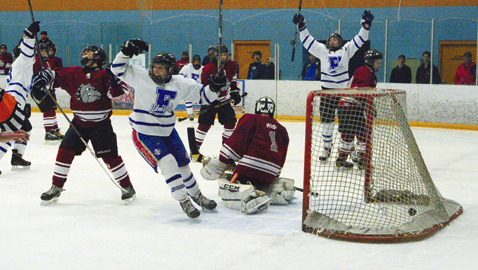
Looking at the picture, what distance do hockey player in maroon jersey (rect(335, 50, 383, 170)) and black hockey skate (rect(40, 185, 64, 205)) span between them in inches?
82.8

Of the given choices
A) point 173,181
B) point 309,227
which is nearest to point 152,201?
point 173,181

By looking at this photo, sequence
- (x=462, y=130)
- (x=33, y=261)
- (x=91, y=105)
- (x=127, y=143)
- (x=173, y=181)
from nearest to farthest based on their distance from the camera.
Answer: (x=33, y=261) → (x=173, y=181) → (x=91, y=105) → (x=127, y=143) → (x=462, y=130)

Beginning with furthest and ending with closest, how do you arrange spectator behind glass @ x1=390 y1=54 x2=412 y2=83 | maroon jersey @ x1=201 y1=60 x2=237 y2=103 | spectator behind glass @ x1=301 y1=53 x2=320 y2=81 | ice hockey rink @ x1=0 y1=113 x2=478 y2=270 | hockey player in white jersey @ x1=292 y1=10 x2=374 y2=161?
1. spectator behind glass @ x1=301 y1=53 x2=320 y2=81
2. spectator behind glass @ x1=390 y1=54 x2=412 y2=83
3. maroon jersey @ x1=201 y1=60 x2=237 y2=103
4. hockey player in white jersey @ x1=292 y1=10 x2=374 y2=161
5. ice hockey rink @ x1=0 y1=113 x2=478 y2=270

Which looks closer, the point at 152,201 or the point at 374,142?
the point at 374,142

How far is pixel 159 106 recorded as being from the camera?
3.89 meters

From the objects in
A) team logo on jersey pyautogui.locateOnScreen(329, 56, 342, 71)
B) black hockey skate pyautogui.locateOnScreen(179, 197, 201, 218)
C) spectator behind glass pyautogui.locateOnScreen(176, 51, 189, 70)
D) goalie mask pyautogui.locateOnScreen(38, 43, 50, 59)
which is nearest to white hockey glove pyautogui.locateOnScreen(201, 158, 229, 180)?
black hockey skate pyautogui.locateOnScreen(179, 197, 201, 218)

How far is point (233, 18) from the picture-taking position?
1312 cm

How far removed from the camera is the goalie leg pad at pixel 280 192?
420cm

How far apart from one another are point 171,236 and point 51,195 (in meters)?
1.24

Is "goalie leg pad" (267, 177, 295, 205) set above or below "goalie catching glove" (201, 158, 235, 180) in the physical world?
below

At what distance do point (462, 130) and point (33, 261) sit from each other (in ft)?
23.7

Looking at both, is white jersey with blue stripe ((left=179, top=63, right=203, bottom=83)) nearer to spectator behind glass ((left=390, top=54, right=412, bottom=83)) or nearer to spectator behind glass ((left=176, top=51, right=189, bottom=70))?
spectator behind glass ((left=176, top=51, right=189, bottom=70))

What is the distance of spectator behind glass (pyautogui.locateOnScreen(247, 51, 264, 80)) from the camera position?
34.9ft

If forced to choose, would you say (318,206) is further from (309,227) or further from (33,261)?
(33,261)
